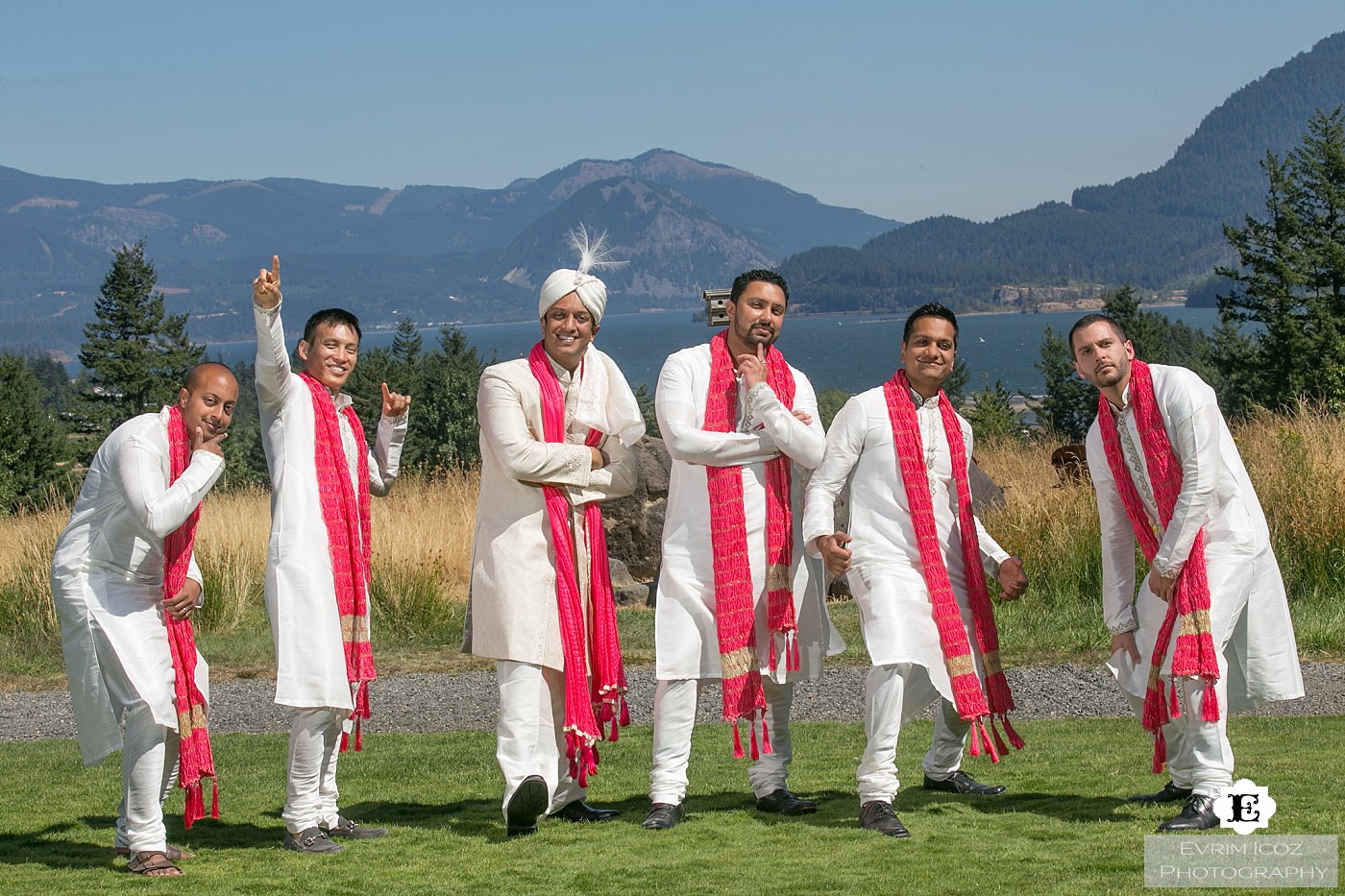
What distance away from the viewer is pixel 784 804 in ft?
19.6

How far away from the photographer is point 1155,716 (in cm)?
568

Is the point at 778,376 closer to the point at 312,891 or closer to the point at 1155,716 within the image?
the point at 1155,716

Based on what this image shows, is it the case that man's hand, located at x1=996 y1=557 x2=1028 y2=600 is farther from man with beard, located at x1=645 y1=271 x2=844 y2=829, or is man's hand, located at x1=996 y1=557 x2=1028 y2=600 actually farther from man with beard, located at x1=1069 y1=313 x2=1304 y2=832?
man with beard, located at x1=645 y1=271 x2=844 y2=829

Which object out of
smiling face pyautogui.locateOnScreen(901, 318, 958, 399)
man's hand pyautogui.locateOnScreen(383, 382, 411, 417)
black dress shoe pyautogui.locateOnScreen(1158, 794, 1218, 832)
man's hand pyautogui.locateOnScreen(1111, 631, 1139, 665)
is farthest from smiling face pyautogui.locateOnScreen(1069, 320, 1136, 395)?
man's hand pyautogui.locateOnScreen(383, 382, 411, 417)

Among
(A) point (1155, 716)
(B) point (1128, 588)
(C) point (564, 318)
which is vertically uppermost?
(C) point (564, 318)

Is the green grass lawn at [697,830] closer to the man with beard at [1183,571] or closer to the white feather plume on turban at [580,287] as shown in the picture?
the man with beard at [1183,571]

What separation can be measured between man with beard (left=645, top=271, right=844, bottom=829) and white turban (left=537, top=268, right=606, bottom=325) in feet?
1.32

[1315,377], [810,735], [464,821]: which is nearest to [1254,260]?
[1315,377]

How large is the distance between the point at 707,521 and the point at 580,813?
132 centimetres

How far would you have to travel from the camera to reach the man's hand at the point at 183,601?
539 cm

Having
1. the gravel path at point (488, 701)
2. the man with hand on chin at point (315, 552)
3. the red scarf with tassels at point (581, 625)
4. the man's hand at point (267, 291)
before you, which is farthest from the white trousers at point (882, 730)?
the gravel path at point (488, 701)

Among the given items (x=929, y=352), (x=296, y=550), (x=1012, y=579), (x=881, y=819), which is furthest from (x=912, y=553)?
(x=296, y=550)

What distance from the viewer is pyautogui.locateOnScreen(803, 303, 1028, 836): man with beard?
18.4ft

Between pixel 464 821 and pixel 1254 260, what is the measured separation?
1353 inches
